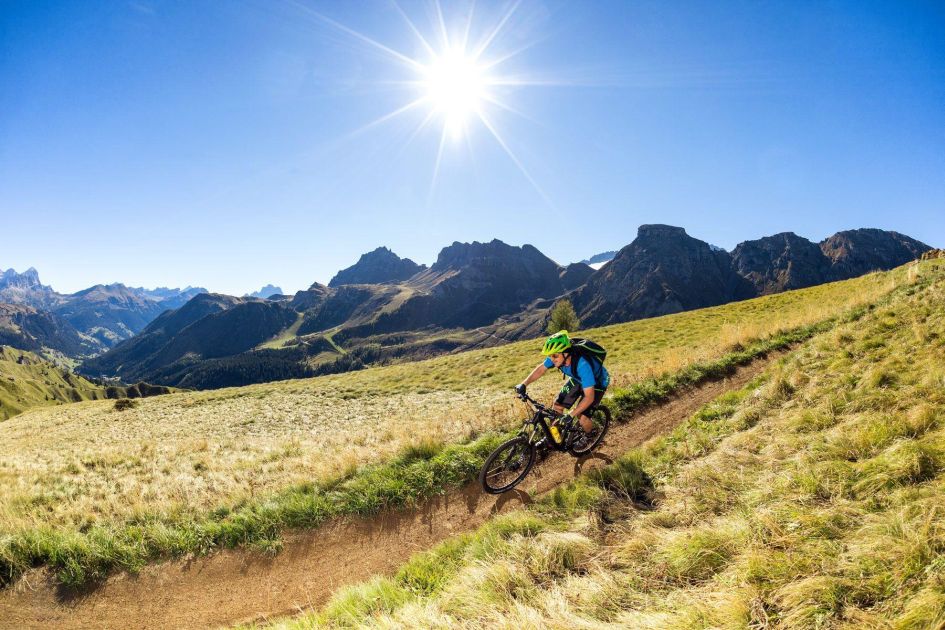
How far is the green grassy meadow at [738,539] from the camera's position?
353 centimetres

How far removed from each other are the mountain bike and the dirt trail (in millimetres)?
342

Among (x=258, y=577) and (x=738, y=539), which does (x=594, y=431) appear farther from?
(x=258, y=577)

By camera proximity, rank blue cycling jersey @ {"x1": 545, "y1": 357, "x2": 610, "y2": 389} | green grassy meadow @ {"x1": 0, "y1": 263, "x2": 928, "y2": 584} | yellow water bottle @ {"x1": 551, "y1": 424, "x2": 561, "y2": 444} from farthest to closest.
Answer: yellow water bottle @ {"x1": 551, "y1": 424, "x2": 561, "y2": 444} → blue cycling jersey @ {"x1": 545, "y1": 357, "x2": 610, "y2": 389} → green grassy meadow @ {"x1": 0, "y1": 263, "x2": 928, "y2": 584}

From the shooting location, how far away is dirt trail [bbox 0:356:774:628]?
6297 mm

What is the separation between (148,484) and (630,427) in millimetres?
14569

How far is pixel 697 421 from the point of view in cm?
995

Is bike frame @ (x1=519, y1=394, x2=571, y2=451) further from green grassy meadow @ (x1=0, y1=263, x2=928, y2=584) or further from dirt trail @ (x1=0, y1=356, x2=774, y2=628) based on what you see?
green grassy meadow @ (x1=0, y1=263, x2=928, y2=584)

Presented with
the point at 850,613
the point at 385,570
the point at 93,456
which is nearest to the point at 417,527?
the point at 385,570

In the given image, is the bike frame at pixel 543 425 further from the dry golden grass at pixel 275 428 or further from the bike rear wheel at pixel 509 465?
the dry golden grass at pixel 275 428

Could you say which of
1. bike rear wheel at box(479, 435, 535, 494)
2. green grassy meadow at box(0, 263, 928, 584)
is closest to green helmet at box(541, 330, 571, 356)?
bike rear wheel at box(479, 435, 535, 494)

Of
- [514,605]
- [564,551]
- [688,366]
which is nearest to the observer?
[514,605]

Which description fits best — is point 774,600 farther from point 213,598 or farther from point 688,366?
point 688,366

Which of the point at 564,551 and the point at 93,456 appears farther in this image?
the point at 93,456

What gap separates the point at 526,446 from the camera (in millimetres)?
8961
